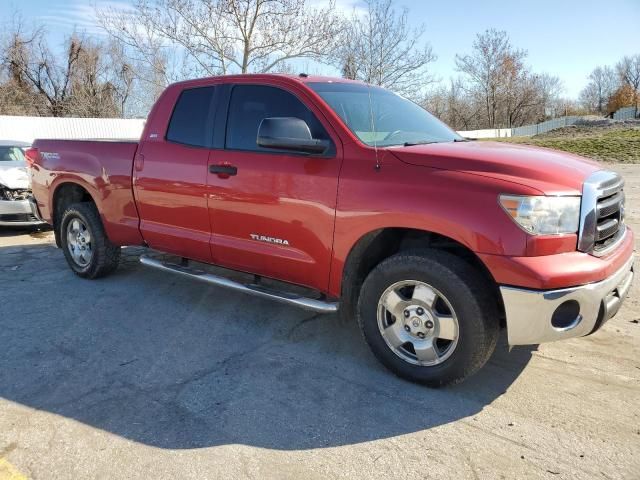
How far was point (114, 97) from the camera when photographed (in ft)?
117

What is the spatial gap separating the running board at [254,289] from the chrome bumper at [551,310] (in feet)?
3.92

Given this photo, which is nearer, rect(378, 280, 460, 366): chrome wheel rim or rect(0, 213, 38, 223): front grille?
rect(378, 280, 460, 366): chrome wheel rim

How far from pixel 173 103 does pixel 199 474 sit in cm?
338

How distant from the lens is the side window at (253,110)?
3950 mm

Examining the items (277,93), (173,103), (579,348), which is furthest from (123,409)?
(579,348)

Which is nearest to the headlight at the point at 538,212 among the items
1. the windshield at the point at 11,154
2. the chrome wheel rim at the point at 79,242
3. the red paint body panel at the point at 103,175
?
the red paint body panel at the point at 103,175

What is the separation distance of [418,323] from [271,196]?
1385mm

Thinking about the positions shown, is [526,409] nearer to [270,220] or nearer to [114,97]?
[270,220]

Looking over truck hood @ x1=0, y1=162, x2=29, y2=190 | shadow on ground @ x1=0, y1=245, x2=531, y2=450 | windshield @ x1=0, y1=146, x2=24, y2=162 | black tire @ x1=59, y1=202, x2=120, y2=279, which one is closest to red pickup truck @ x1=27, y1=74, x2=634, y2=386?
shadow on ground @ x1=0, y1=245, x2=531, y2=450

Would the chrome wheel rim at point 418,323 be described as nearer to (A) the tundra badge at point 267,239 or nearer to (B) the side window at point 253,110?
(A) the tundra badge at point 267,239

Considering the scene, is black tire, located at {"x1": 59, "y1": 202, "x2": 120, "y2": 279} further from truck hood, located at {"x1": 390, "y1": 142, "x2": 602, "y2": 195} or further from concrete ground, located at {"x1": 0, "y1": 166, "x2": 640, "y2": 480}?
truck hood, located at {"x1": 390, "y1": 142, "x2": 602, "y2": 195}

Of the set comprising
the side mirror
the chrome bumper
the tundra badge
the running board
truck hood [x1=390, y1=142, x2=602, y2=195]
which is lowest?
the running board

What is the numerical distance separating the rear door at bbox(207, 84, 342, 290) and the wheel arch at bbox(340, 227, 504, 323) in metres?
0.17

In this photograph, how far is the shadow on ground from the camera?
298 centimetres
